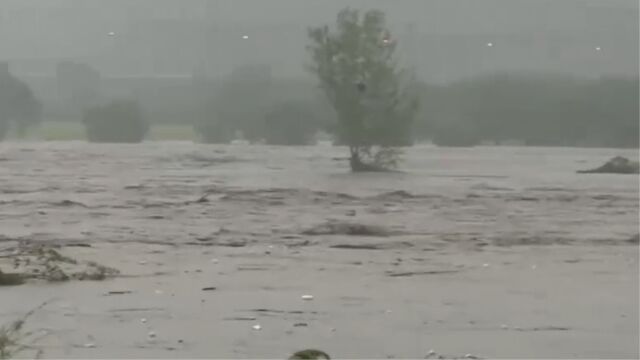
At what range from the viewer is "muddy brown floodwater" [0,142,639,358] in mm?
6207

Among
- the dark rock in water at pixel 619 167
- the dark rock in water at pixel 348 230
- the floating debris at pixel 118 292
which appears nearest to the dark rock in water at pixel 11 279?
the floating debris at pixel 118 292

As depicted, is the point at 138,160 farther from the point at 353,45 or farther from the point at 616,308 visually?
the point at 616,308

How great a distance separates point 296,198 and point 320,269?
35.6 feet

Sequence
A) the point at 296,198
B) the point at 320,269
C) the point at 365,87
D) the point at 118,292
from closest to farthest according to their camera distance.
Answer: the point at 118,292, the point at 320,269, the point at 296,198, the point at 365,87

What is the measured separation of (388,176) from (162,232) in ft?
50.3

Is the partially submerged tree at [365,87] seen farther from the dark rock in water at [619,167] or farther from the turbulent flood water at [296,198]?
the dark rock in water at [619,167]

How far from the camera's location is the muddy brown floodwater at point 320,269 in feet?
20.4

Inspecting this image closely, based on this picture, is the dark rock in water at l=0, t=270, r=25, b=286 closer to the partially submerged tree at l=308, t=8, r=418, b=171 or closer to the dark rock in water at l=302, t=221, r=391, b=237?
the dark rock in water at l=302, t=221, r=391, b=237

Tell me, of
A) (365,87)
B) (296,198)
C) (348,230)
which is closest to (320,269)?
(348,230)

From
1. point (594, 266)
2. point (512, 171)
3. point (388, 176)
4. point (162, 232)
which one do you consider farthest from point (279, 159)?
point (594, 266)

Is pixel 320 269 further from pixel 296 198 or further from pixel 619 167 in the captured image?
pixel 619 167

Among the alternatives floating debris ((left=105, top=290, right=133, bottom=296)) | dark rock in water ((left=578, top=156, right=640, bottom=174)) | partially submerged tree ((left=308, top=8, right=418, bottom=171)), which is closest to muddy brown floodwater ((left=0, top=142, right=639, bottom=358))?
floating debris ((left=105, top=290, right=133, bottom=296))

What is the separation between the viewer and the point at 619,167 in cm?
3519

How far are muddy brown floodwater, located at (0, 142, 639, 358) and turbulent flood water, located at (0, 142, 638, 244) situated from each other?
0.22 ft
